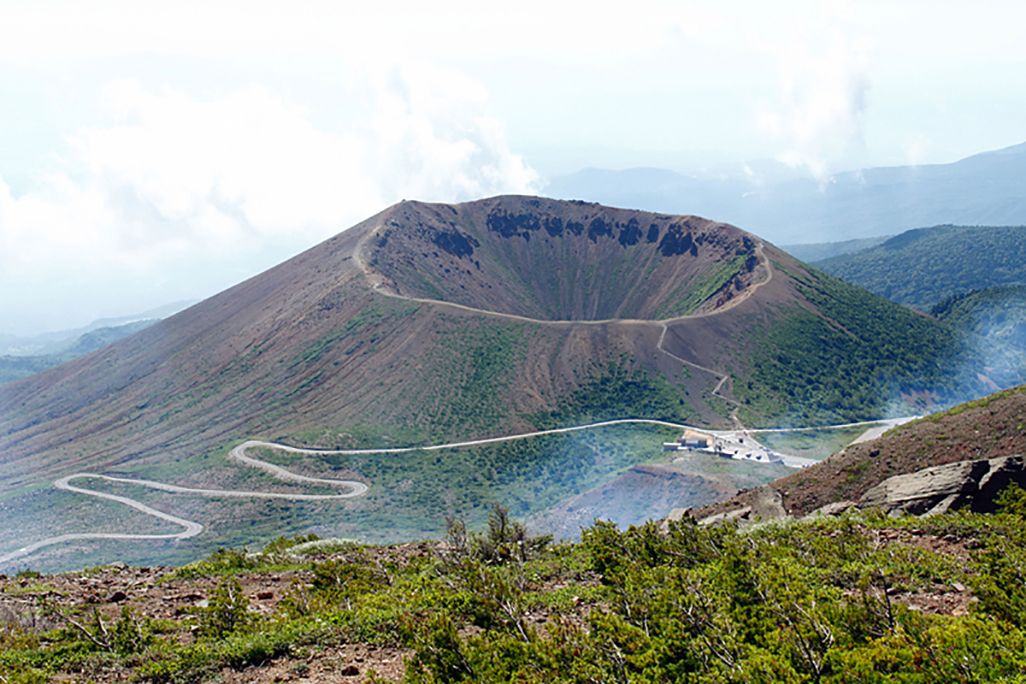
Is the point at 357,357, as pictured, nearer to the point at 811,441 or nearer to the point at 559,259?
the point at 559,259

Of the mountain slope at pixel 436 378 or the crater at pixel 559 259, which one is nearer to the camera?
the mountain slope at pixel 436 378

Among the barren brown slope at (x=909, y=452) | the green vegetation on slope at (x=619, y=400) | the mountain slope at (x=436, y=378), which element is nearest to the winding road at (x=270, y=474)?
the mountain slope at (x=436, y=378)

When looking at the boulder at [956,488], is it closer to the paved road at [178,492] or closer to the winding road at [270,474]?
the winding road at [270,474]

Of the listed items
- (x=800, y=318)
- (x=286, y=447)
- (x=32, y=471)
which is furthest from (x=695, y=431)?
(x=32, y=471)

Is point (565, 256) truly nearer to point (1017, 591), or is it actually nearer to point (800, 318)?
point (800, 318)

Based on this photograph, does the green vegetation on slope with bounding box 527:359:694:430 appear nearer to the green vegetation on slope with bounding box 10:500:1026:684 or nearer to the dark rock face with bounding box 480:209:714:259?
the dark rock face with bounding box 480:209:714:259

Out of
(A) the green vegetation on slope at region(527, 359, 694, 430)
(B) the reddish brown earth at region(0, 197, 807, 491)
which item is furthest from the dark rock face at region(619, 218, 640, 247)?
(A) the green vegetation on slope at region(527, 359, 694, 430)
